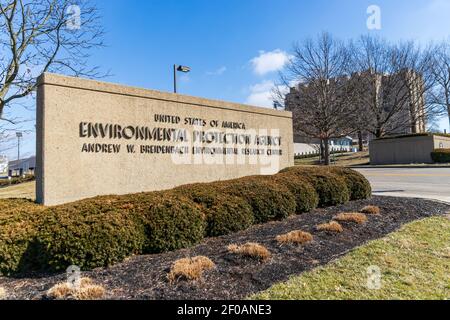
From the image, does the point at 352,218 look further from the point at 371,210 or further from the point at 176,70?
the point at 176,70

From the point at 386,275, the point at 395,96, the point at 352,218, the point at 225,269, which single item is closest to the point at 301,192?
the point at 352,218

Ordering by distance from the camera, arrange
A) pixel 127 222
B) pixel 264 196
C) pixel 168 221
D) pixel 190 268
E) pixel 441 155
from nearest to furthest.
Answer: pixel 190 268 → pixel 127 222 → pixel 168 221 → pixel 264 196 → pixel 441 155

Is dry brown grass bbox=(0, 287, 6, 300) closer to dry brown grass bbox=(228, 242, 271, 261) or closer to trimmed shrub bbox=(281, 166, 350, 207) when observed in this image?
dry brown grass bbox=(228, 242, 271, 261)

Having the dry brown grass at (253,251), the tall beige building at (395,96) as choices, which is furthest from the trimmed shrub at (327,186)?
the tall beige building at (395,96)

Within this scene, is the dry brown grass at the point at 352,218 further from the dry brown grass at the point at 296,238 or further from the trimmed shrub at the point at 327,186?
the trimmed shrub at the point at 327,186

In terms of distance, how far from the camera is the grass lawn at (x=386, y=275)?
3.61m

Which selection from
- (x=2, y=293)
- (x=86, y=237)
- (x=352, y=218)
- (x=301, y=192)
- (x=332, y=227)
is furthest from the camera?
(x=301, y=192)

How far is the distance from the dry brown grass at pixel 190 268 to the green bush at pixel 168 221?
0.89m

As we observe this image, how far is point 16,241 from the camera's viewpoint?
14.4 feet

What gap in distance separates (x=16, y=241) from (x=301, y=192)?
237 inches

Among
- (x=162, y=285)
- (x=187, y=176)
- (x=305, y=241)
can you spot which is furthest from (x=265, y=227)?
(x=162, y=285)

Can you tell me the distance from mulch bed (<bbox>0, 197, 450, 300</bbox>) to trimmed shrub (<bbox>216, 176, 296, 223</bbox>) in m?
0.36

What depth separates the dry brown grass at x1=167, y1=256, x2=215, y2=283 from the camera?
A: 13.0ft
